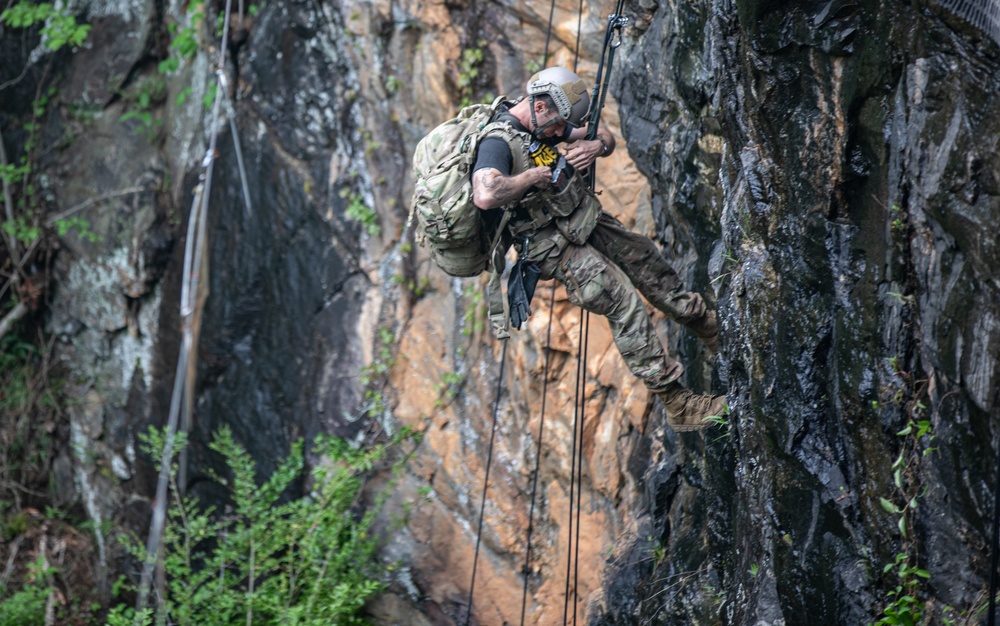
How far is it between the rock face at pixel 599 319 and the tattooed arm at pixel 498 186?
938 millimetres

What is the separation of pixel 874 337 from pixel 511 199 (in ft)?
5.77

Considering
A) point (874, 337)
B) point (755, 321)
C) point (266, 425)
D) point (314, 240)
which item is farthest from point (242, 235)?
point (874, 337)

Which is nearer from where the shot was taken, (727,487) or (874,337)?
(874,337)

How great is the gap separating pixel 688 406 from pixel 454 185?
1.61 m

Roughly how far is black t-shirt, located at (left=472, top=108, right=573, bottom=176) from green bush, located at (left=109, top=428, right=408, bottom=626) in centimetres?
407

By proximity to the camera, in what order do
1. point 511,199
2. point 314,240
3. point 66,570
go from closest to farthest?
point 511,199
point 314,240
point 66,570

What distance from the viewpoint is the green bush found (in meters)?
8.21

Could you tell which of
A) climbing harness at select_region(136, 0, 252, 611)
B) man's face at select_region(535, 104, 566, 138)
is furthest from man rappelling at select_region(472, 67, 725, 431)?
climbing harness at select_region(136, 0, 252, 611)

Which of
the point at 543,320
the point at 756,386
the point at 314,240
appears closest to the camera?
the point at 756,386

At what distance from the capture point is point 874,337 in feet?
13.3

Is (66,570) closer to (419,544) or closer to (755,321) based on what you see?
(419,544)

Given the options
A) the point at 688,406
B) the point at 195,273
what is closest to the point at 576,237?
the point at 688,406

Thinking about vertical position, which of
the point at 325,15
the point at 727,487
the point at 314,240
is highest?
the point at 325,15

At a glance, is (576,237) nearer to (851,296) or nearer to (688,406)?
(688,406)
